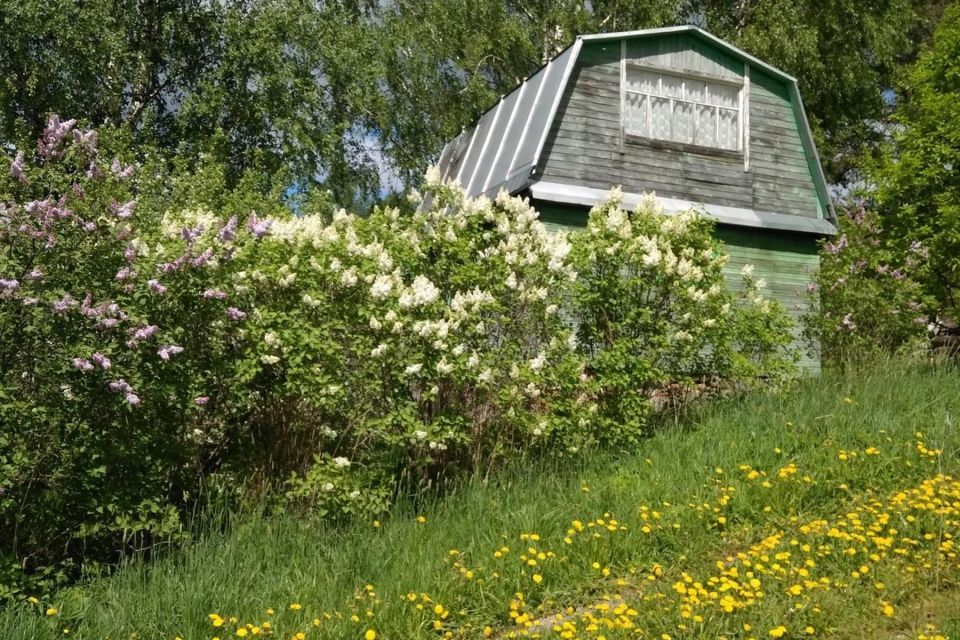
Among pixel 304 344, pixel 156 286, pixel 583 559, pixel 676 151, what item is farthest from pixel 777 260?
pixel 156 286

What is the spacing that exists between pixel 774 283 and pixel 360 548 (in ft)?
31.5

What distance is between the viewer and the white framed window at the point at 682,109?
12250mm

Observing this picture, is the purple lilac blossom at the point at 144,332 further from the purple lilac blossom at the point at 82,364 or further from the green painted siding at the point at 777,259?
the green painted siding at the point at 777,259

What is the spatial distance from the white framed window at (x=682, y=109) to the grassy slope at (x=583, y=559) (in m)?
6.74

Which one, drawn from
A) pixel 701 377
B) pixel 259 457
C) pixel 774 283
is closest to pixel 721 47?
pixel 774 283

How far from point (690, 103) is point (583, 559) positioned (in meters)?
9.46

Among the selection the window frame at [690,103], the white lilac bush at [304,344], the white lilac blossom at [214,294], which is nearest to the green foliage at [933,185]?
the window frame at [690,103]

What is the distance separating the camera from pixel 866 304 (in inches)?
397

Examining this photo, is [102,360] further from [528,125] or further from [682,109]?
[682,109]

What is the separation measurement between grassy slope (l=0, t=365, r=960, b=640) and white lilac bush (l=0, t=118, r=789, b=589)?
41 centimetres

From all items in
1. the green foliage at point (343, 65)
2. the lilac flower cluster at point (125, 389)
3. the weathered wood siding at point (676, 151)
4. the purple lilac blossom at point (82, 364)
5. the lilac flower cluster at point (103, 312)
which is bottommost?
the lilac flower cluster at point (125, 389)

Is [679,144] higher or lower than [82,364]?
higher

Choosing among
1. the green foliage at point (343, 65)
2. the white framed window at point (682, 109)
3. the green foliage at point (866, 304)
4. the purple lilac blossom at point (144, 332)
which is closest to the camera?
the purple lilac blossom at point (144, 332)

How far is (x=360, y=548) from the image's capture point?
4.69 m
